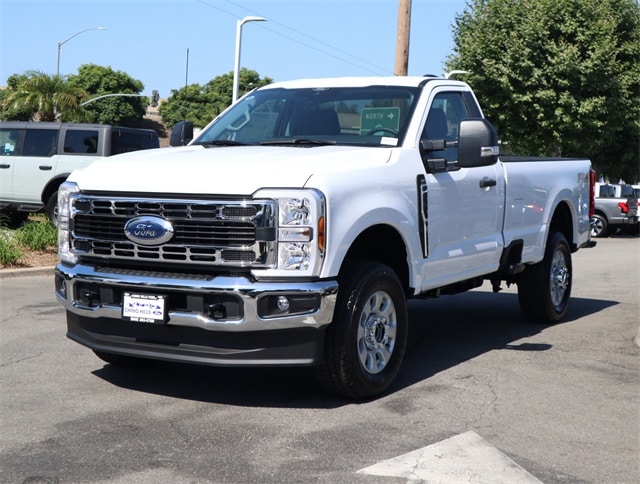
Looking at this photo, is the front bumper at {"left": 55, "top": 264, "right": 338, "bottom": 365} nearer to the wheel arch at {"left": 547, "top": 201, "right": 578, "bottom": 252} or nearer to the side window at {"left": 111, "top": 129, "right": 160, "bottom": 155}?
the wheel arch at {"left": 547, "top": 201, "right": 578, "bottom": 252}

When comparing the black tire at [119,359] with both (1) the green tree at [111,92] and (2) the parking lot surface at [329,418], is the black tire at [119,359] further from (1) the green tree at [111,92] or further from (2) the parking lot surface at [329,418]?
(1) the green tree at [111,92]

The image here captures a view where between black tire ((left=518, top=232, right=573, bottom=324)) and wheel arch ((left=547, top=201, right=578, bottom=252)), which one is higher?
wheel arch ((left=547, top=201, right=578, bottom=252))

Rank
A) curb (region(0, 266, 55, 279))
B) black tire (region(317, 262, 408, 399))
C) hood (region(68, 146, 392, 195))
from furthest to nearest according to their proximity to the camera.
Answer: curb (region(0, 266, 55, 279)) < black tire (region(317, 262, 408, 399)) < hood (region(68, 146, 392, 195))

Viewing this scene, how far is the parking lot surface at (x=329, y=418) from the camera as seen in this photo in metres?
4.85

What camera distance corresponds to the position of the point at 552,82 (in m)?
32.3

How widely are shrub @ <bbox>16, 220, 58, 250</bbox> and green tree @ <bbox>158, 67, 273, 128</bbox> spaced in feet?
351

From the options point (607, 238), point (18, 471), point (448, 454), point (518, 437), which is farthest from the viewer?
point (607, 238)

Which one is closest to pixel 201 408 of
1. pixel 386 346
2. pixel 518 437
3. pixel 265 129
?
pixel 386 346

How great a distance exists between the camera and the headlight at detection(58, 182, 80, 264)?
6371 mm

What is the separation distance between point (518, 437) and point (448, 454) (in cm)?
58

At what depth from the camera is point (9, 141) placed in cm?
1962

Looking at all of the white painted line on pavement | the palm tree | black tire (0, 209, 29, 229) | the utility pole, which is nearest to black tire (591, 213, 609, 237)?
the utility pole

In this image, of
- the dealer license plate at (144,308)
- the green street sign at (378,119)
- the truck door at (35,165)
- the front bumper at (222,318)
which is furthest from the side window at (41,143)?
the dealer license plate at (144,308)

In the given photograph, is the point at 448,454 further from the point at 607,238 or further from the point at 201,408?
the point at 607,238
